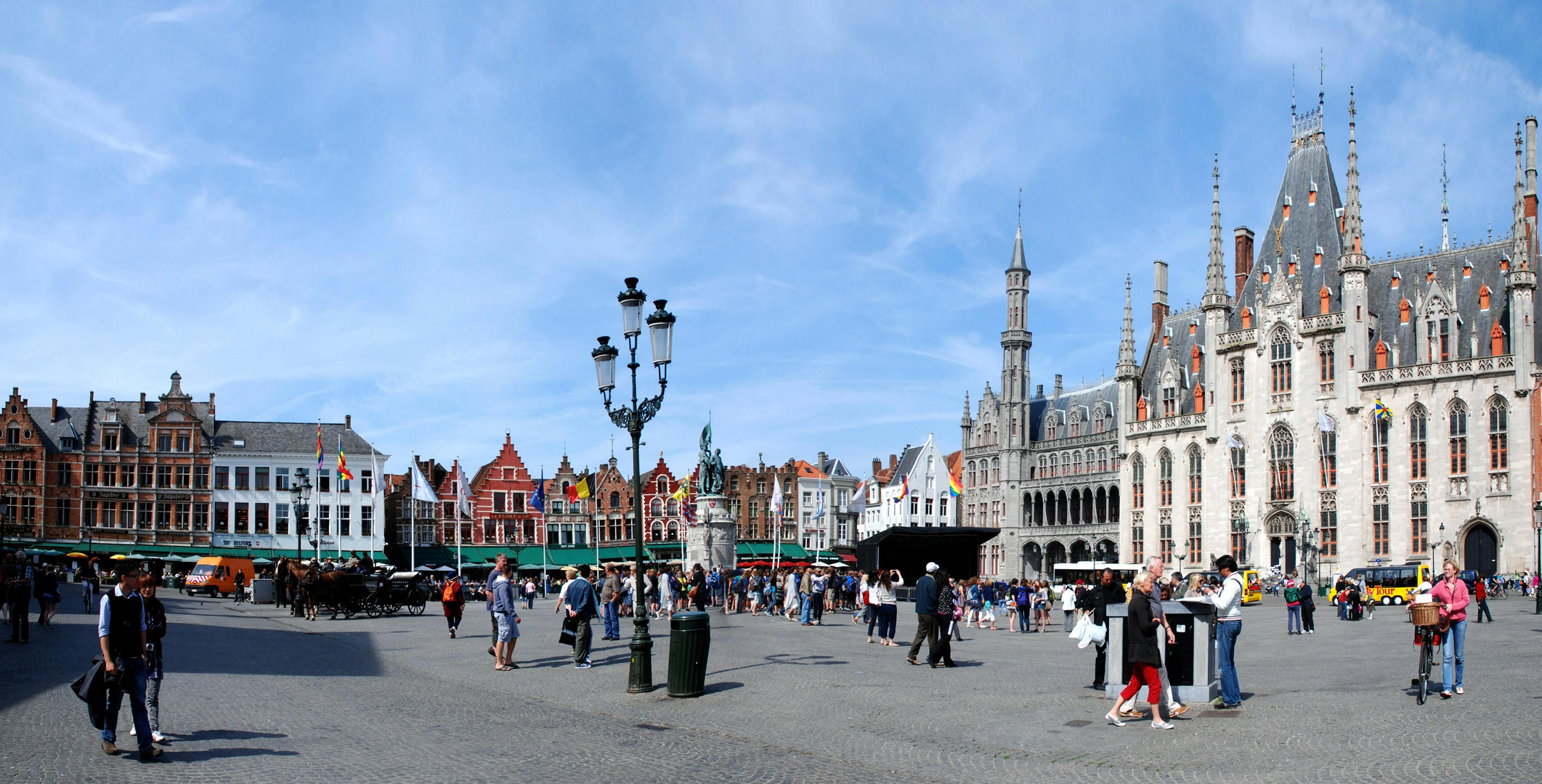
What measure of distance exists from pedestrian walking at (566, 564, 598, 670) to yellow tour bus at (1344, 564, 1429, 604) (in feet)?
113

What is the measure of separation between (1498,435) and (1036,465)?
2991 centimetres

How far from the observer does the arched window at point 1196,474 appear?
6562 cm

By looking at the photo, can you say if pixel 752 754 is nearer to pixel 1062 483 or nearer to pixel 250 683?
pixel 250 683

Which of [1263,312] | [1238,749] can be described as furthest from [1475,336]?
[1238,749]

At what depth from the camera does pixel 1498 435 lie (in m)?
52.7

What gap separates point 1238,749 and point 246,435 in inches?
3054

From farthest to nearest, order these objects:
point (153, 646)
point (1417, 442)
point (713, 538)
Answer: point (1417, 442)
point (713, 538)
point (153, 646)

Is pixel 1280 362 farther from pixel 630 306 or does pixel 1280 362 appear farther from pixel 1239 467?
pixel 630 306

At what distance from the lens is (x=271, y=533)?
77938 mm

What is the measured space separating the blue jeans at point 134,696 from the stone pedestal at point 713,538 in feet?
110

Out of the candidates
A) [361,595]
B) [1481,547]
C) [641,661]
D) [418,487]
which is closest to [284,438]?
[418,487]

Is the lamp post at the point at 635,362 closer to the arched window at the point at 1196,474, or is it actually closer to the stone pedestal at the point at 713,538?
the stone pedestal at the point at 713,538

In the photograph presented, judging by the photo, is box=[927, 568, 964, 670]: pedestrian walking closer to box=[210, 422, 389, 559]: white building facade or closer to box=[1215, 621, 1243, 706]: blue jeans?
box=[1215, 621, 1243, 706]: blue jeans

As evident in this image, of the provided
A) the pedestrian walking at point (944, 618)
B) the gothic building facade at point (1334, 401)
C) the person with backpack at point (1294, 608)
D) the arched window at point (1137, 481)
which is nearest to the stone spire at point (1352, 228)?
the gothic building facade at point (1334, 401)
